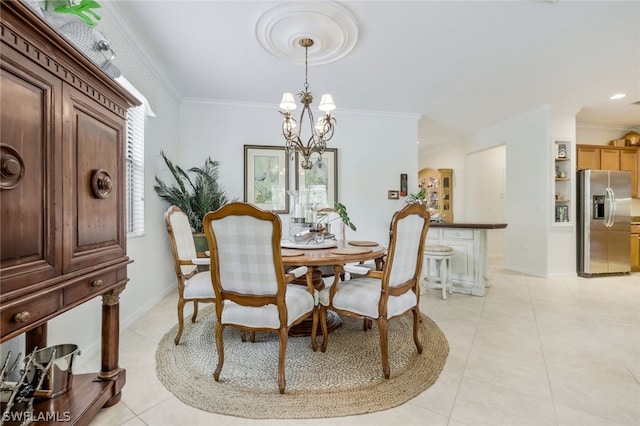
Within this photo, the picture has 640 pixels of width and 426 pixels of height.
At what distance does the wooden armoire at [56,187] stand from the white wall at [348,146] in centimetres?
284

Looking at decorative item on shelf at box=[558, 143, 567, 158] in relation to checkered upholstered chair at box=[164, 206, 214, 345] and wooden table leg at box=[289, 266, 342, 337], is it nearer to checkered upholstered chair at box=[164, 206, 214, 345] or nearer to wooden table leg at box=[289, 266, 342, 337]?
wooden table leg at box=[289, 266, 342, 337]

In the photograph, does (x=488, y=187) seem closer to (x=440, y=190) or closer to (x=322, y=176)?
(x=440, y=190)

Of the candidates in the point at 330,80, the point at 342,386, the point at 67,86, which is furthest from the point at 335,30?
the point at 342,386

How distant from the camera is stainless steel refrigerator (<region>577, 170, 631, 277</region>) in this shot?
4.43m

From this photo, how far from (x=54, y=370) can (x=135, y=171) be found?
6.38 feet

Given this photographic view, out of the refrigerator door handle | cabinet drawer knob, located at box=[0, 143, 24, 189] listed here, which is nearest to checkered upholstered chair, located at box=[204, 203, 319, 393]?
cabinet drawer knob, located at box=[0, 143, 24, 189]

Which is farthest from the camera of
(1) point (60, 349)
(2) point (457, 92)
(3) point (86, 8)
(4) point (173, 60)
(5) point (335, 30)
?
(2) point (457, 92)

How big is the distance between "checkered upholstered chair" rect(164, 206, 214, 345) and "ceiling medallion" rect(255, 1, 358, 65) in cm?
173

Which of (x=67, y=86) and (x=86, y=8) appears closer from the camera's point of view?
(x=67, y=86)

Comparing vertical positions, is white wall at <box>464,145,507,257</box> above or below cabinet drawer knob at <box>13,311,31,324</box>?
above

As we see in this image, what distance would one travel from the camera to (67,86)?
41.4 inches

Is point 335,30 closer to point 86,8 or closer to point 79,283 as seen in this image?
point 86,8

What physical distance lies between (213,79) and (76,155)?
2780mm

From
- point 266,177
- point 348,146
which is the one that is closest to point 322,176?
point 348,146
